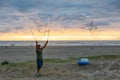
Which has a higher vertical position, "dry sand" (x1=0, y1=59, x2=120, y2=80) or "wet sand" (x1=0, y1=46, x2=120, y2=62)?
"dry sand" (x1=0, y1=59, x2=120, y2=80)

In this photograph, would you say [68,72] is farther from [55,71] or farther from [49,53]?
[49,53]

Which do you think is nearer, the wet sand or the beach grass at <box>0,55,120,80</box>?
the beach grass at <box>0,55,120,80</box>

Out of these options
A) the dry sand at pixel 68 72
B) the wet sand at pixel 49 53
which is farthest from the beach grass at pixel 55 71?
the wet sand at pixel 49 53

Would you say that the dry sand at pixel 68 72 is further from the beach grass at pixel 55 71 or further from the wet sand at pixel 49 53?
the wet sand at pixel 49 53

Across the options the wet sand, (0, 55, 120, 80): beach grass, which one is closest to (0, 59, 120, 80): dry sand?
(0, 55, 120, 80): beach grass

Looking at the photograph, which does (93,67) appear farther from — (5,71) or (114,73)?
(5,71)

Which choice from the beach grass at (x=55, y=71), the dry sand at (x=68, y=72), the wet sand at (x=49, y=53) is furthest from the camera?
the wet sand at (x=49, y=53)

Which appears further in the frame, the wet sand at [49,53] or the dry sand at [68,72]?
the wet sand at [49,53]

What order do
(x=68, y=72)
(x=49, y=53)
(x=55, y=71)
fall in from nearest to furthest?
(x=68, y=72), (x=55, y=71), (x=49, y=53)

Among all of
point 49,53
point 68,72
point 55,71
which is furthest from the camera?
point 49,53

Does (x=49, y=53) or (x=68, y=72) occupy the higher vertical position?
(x=68, y=72)

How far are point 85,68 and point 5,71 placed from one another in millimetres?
4993

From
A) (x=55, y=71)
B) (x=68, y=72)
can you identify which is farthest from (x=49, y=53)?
(x=68, y=72)

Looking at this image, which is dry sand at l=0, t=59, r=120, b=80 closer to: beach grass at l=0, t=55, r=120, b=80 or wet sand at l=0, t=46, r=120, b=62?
beach grass at l=0, t=55, r=120, b=80
